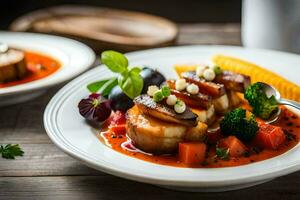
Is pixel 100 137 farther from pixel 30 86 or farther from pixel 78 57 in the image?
pixel 78 57

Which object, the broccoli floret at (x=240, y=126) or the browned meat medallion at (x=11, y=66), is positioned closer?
the broccoli floret at (x=240, y=126)

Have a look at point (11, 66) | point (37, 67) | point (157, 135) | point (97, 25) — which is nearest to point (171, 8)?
point (97, 25)

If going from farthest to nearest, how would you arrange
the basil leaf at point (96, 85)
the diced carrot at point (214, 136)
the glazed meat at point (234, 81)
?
the basil leaf at point (96, 85), the glazed meat at point (234, 81), the diced carrot at point (214, 136)

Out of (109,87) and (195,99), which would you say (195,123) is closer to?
(195,99)

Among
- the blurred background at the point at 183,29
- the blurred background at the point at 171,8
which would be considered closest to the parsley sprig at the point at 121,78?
the blurred background at the point at 183,29

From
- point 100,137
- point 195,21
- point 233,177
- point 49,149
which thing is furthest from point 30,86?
point 195,21

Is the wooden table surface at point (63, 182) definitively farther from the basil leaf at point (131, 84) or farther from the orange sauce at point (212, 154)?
the basil leaf at point (131, 84)

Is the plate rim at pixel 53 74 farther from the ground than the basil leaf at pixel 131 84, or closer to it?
closer to it
